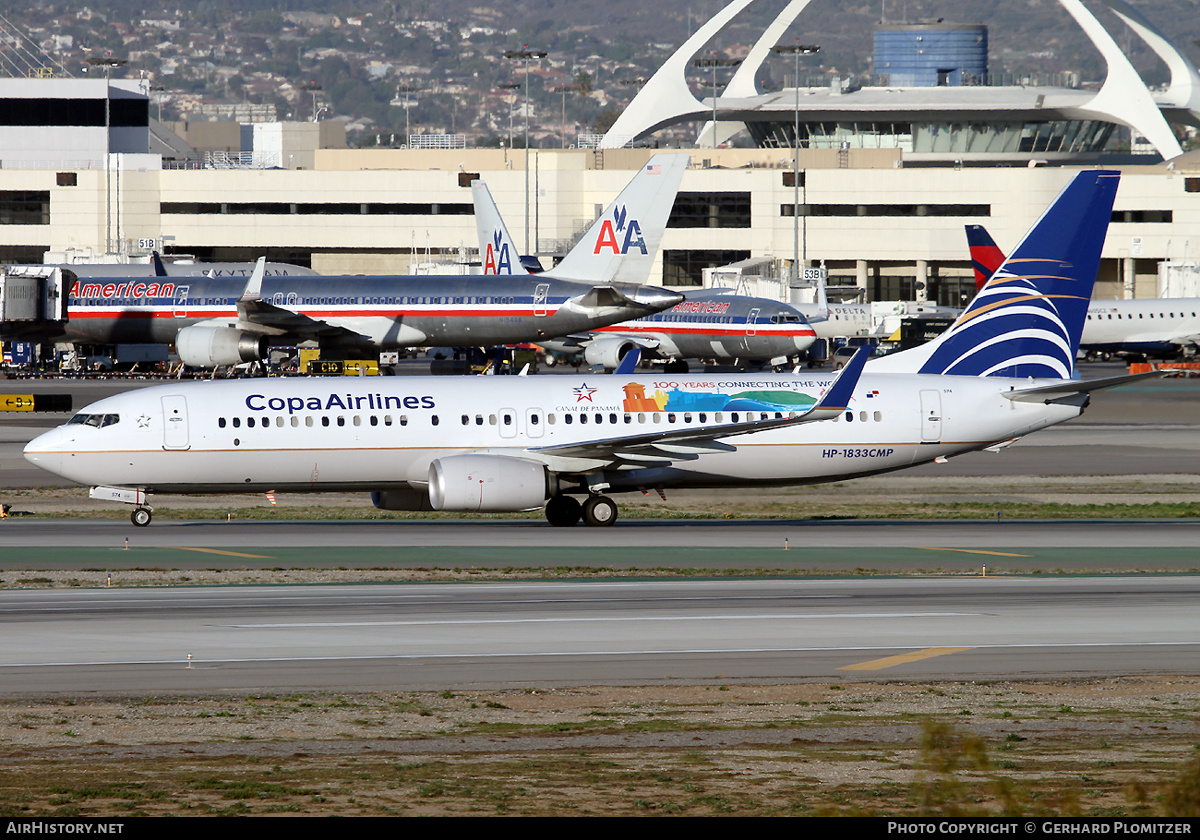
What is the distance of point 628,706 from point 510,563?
12.3 meters

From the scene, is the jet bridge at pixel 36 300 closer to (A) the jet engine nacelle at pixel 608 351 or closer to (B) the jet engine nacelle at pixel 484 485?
(A) the jet engine nacelle at pixel 608 351

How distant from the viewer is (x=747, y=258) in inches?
5650

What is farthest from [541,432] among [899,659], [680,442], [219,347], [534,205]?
[534,205]

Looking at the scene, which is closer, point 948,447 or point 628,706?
point 628,706

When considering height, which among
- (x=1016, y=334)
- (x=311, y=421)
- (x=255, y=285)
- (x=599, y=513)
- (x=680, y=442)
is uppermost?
(x=255, y=285)

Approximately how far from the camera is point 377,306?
75188mm

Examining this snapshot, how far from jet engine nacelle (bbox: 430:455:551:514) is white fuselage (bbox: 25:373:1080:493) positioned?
1.06 meters

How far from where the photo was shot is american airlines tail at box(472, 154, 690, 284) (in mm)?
67188

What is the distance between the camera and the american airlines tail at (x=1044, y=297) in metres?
38.3

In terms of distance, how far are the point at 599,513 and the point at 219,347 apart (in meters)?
37.7

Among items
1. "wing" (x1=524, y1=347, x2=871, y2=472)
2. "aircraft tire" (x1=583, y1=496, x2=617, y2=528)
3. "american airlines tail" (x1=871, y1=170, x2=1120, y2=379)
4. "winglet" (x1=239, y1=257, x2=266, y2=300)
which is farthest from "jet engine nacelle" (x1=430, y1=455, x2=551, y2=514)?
"winglet" (x1=239, y1=257, x2=266, y2=300)

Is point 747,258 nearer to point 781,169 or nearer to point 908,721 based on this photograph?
point 781,169

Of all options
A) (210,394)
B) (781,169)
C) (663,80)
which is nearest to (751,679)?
(210,394)

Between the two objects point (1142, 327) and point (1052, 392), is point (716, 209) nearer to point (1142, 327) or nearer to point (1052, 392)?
point (1142, 327)
